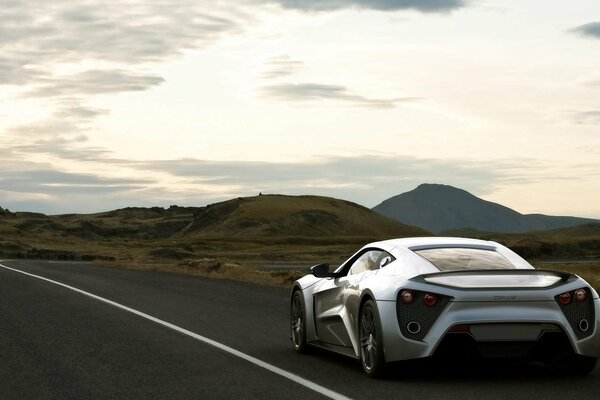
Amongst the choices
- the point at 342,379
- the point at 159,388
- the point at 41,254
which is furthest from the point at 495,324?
the point at 41,254

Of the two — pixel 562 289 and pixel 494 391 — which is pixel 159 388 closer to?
pixel 494 391

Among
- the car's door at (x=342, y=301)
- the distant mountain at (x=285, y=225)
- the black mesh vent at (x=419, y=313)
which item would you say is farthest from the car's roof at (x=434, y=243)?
the distant mountain at (x=285, y=225)

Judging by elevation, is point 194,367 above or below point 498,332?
below

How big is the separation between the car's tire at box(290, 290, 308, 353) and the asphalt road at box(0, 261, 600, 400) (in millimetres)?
173

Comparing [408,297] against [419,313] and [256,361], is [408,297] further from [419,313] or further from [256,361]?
[256,361]

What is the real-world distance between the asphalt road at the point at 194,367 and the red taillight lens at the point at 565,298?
75cm

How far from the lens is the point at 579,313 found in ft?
30.3

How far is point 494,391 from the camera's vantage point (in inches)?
349

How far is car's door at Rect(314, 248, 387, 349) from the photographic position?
1045cm

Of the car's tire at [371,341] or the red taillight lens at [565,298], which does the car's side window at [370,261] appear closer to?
the car's tire at [371,341]

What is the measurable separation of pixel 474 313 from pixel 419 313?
19.8 inches

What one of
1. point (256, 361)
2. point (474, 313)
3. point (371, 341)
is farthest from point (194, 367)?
point (474, 313)

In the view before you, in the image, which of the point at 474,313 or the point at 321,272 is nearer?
the point at 474,313

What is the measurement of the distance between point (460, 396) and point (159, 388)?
2.72 metres
